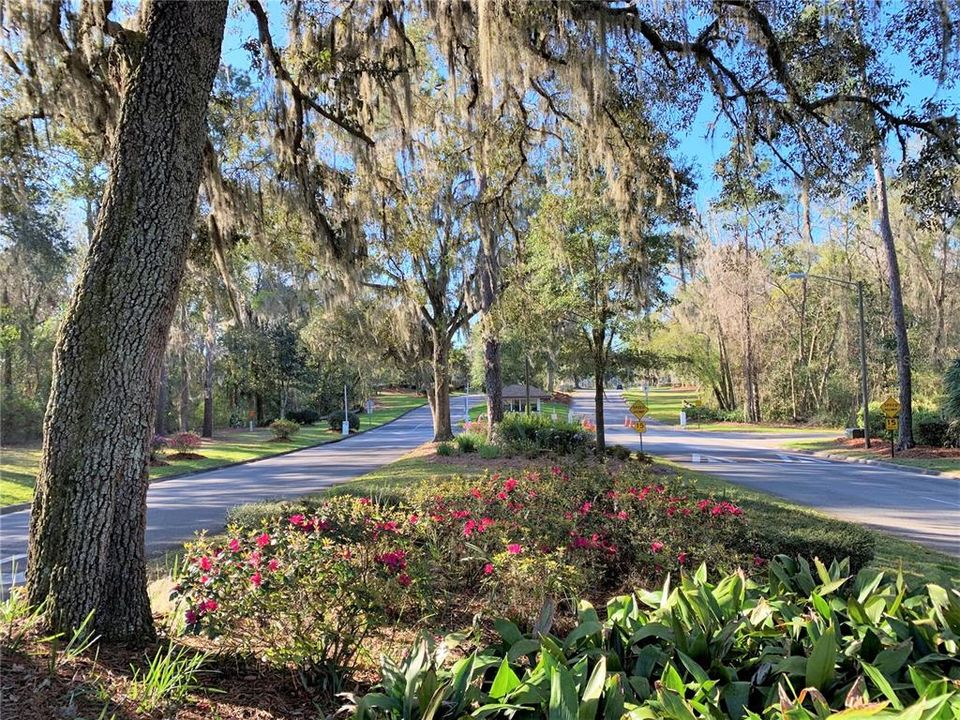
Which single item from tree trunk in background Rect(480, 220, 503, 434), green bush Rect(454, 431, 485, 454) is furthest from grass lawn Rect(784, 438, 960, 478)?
green bush Rect(454, 431, 485, 454)

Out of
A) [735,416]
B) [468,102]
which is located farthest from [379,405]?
[468,102]

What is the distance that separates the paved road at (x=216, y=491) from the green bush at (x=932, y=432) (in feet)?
62.4

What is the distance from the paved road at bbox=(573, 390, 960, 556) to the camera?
969 centimetres

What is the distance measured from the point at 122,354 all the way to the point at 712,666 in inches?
124

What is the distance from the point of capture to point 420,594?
371 cm

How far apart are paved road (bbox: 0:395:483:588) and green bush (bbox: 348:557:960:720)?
3.56 metres

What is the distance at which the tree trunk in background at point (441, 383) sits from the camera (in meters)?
22.4

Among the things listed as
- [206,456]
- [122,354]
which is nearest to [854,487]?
[122,354]

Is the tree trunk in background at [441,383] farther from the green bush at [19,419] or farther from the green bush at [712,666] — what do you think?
the green bush at [712,666]

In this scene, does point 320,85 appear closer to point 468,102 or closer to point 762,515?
point 468,102

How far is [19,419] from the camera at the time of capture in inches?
952

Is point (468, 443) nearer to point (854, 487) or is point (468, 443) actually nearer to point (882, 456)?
point (854, 487)

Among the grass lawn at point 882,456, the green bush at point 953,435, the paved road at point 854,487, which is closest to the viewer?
the paved road at point 854,487

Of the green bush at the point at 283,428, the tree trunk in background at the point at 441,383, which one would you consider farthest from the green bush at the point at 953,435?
the green bush at the point at 283,428
